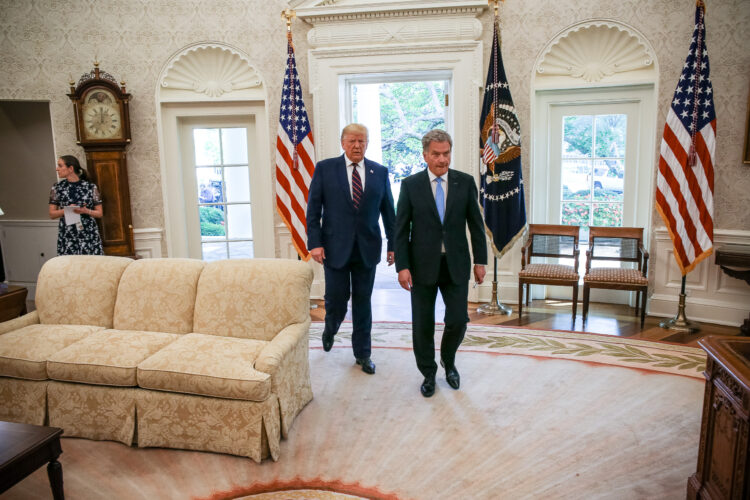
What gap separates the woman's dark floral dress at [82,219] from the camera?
15.2 feet

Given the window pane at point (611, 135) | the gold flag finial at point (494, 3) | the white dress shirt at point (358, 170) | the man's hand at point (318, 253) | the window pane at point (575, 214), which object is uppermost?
the gold flag finial at point (494, 3)

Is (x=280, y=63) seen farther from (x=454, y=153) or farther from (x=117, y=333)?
(x=117, y=333)

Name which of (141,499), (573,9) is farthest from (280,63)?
(141,499)

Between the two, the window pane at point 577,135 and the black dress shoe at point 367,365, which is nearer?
the black dress shoe at point 367,365

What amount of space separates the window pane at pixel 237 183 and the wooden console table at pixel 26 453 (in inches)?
148

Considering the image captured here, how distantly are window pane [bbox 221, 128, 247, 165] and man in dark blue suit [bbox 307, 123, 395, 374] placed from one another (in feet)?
8.17

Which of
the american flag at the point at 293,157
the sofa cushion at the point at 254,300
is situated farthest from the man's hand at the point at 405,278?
the american flag at the point at 293,157

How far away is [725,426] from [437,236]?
5.01 ft

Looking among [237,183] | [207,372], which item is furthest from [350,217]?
[237,183]

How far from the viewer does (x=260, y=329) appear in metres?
2.79

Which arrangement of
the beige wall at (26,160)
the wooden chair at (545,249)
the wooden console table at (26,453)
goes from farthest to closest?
1. the beige wall at (26,160)
2. the wooden chair at (545,249)
3. the wooden console table at (26,453)

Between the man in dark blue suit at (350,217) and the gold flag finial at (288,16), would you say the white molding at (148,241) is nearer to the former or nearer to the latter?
the gold flag finial at (288,16)

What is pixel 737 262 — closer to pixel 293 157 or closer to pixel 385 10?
pixel 385 10

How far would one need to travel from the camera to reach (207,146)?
5.48 metres
